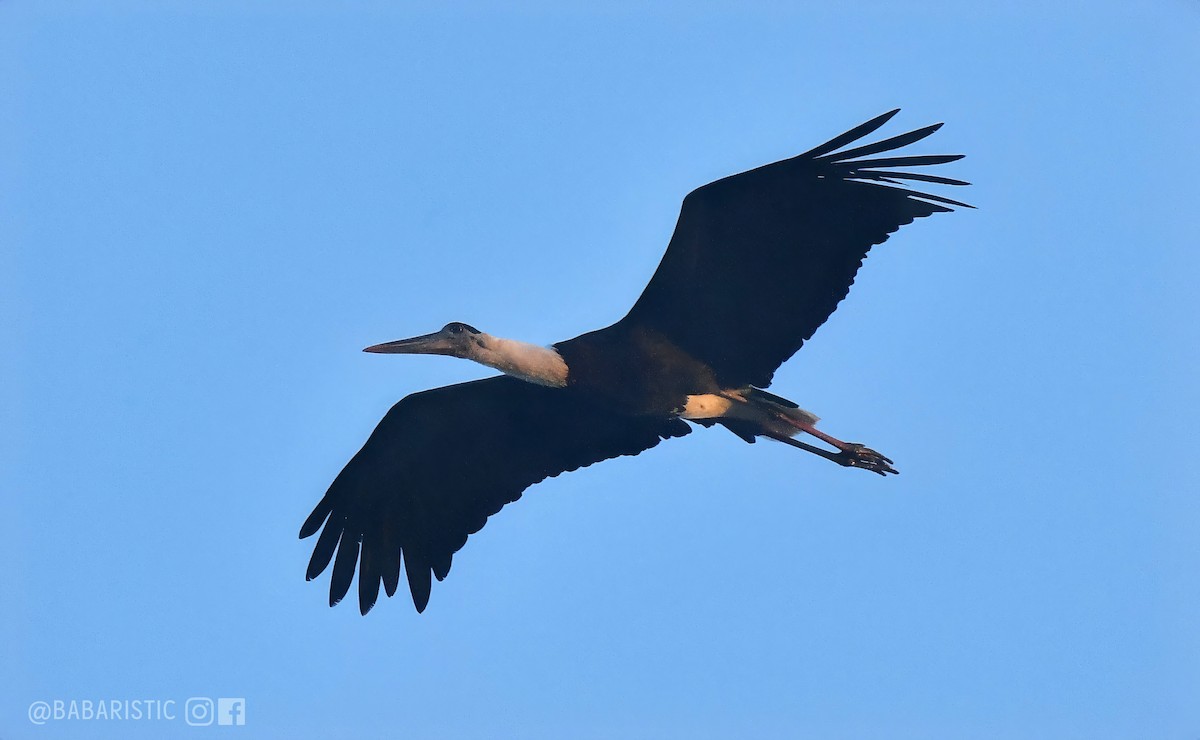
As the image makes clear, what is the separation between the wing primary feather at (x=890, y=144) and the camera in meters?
8.80

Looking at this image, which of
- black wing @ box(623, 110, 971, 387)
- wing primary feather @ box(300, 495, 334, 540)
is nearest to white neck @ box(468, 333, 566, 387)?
black wing @ box(623, 110, 971, 387)

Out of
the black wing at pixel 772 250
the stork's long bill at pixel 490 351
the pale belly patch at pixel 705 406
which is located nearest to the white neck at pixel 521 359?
the stork's long bill at pixel 490 351

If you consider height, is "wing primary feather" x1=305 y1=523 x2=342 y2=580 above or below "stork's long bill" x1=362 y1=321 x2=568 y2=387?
below

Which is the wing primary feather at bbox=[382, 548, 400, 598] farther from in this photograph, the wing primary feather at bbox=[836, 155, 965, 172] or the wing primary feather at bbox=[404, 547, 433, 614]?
the wing primary feather at bbox=[836, 155, 965, 172]

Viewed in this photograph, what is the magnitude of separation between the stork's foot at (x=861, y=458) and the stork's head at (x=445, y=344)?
266 cm

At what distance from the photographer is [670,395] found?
9648 mm

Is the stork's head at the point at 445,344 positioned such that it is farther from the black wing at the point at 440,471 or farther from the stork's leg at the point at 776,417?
the stork's leg at the point at 776,417

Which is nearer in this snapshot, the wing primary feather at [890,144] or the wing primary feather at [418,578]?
the wing primary feather at [890,144]

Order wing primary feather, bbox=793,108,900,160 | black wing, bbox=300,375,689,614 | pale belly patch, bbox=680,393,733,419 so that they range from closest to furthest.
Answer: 1. wing primary feather, bbox=793,108,900,160
2. pale belly patch, bbox=680,393,733,419
3. black wing, bbox=300,375,689,614

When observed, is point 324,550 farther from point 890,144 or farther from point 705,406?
point 890,144

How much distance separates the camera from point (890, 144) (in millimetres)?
8922

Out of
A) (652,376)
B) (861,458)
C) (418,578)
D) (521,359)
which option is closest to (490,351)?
(521,359)

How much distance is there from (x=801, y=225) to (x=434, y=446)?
9.92 ft

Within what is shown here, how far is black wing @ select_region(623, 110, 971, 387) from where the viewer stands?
909 cm
